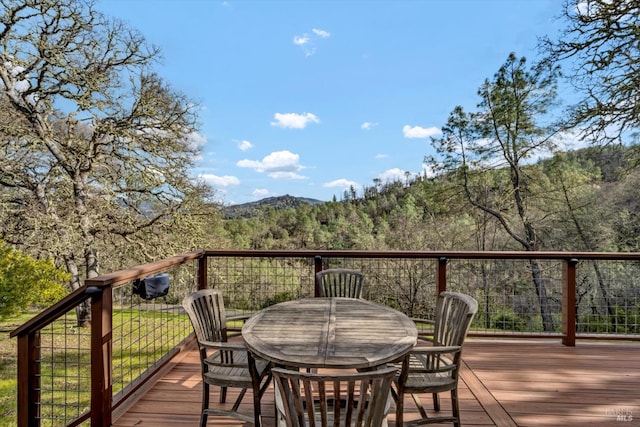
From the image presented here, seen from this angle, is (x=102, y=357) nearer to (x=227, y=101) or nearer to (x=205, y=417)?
(x=205, y=417)

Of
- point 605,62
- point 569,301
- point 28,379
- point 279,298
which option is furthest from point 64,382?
point 605,62

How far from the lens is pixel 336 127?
16.2 m

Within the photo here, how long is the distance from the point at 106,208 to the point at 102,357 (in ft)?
27.6

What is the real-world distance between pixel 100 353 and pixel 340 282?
2064 millimetres

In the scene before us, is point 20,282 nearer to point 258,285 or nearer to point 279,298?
point 279,298

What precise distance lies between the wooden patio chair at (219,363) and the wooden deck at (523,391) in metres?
0.31

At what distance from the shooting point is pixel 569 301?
12.4ft

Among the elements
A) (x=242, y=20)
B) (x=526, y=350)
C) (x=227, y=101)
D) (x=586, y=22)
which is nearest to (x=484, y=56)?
(x=586, y=22)

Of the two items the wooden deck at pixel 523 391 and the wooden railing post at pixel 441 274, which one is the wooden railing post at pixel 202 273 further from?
the wooden railing post at pixel 441 274

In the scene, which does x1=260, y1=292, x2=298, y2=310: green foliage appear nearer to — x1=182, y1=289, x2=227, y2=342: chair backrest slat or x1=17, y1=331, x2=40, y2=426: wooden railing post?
x1=182, y1=289, x2=227, y2=342: chair backrest slat

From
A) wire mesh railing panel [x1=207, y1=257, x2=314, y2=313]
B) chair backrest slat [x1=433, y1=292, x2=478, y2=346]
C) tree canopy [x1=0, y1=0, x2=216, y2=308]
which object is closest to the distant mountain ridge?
tree canopy [x1=0, y1=0, x2=216, y2=308]

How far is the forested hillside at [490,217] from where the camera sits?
1035cm

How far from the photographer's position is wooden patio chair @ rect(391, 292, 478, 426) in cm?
199

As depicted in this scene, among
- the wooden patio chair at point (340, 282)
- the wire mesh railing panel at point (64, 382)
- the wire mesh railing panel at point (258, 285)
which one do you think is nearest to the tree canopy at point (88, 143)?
the wire mesh railing panel at point (64, 382)
